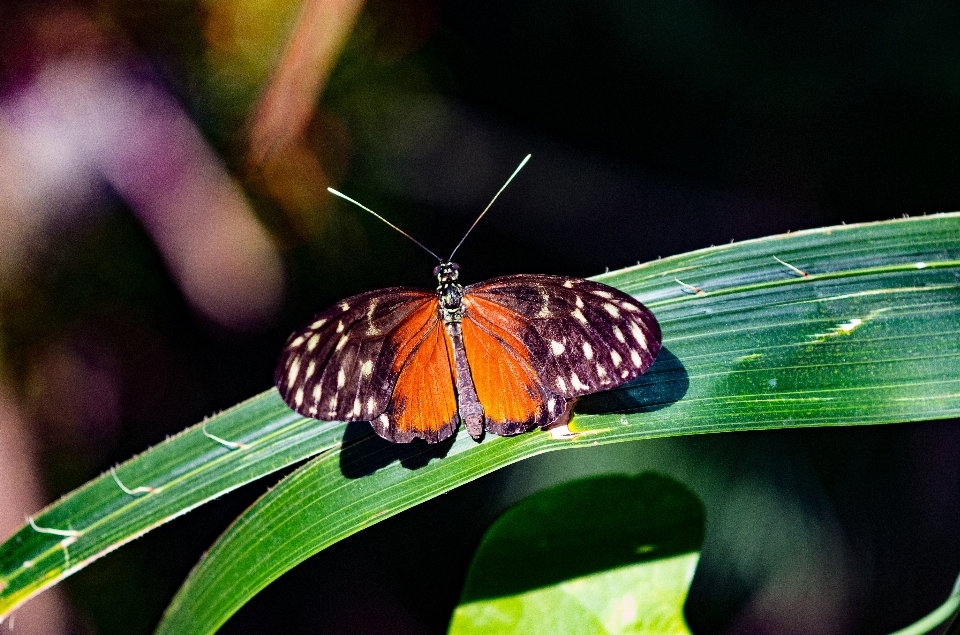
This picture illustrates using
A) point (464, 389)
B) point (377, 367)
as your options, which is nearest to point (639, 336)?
point (464, 389)

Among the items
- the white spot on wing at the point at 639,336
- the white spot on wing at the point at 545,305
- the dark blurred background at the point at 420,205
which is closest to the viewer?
the white spot on wing at the point at 639,336

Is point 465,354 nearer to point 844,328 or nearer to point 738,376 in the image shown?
point 738,376

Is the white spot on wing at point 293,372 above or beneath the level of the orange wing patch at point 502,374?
above

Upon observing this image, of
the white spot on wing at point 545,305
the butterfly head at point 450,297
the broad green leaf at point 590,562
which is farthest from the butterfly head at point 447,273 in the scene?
the broad green leaf at point 590,562

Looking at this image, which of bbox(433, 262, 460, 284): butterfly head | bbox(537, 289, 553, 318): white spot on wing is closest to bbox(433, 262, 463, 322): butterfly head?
bbox(433, 262, 460, 284): butterfly head

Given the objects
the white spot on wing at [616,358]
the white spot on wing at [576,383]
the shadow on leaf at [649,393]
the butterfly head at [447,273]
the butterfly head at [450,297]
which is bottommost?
the shadow on leaf at [649,393]

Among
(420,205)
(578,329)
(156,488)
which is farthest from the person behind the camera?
(420,205)

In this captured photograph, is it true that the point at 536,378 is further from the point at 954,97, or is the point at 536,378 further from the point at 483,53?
the point at 954,97

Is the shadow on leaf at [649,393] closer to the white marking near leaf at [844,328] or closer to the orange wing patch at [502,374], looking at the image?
the orange wing patch at [502,374]
